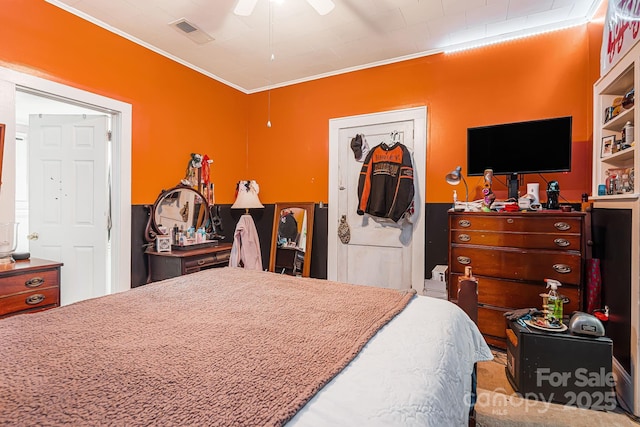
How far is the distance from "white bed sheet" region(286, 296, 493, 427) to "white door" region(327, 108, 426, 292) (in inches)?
76.4

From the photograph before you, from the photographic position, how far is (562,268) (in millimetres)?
2248

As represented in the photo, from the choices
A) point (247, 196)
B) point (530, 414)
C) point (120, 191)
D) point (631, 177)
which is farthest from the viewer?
point (247, 196)

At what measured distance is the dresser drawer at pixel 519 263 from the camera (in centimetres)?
223

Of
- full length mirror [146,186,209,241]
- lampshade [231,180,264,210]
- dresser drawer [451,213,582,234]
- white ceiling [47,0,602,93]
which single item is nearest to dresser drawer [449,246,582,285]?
dresser drawer [451,213,582,234]

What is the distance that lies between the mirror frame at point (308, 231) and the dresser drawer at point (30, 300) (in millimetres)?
2135

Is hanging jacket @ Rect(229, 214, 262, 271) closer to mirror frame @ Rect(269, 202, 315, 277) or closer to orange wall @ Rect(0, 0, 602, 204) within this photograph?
mirror frame @ Rect(269, 202, 315, 277)

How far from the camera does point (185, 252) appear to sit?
10.1 ft

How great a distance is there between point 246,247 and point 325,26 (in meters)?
2.41

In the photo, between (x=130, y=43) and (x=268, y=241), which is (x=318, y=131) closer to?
(x=268, y=241)

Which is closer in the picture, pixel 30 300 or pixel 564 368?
pixel 564 368

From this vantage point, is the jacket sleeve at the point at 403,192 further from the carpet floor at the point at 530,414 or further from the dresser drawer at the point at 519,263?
the carpet floor at the point at 530,414

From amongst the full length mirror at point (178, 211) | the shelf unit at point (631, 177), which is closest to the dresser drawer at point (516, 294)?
the shelf unit at point (631, 177)

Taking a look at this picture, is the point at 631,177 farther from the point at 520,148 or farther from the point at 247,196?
the point at 247,196

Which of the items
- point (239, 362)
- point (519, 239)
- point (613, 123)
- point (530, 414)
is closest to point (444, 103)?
point (613, 123)
